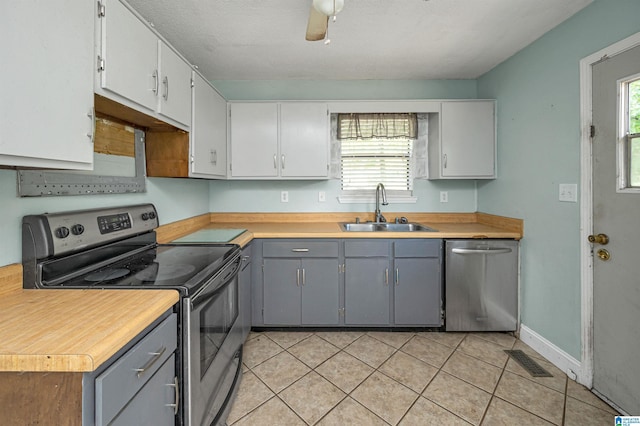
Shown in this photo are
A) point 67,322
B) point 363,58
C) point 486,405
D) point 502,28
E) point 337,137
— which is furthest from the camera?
point 337,137

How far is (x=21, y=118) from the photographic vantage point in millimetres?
814

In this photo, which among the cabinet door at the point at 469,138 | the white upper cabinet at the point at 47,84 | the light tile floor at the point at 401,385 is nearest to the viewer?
the white upper cabinet at the point at 47,84

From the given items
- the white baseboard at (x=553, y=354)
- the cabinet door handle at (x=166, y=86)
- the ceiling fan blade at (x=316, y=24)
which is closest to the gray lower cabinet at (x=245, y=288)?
the cabinet door handle at (x=166, y=86)

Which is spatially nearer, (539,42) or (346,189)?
(539,42)

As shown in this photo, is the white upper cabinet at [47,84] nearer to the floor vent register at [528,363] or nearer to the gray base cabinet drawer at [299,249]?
the gray base cabinet drawer at [299,249]

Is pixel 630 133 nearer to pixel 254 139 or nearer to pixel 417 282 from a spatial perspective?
pixel 417 282

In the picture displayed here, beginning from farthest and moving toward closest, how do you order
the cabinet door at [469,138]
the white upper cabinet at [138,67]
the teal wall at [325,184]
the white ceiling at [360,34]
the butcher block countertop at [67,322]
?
the teal wall at [325,184] → the cabinet door at [469,138] → the white ceiling at [360,34] → the white upper cabinet at [138,67] → the butcher block countertop at [67,322]

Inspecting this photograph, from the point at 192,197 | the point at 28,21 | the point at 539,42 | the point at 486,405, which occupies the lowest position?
the point at 486,405

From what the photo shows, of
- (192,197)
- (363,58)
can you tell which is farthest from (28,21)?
(363,58)

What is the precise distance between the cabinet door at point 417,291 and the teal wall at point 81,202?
→ 6.30 ft

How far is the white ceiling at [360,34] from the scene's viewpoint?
1.75 m

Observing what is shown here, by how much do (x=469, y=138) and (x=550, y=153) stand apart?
73 centimetres

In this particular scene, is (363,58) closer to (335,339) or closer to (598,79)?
(598,79)

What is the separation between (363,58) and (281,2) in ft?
3.14
